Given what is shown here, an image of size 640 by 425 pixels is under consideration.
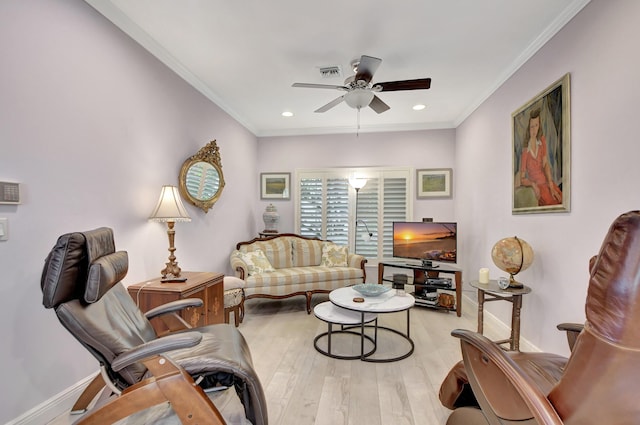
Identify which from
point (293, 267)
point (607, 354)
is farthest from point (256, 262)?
point (607, 354)

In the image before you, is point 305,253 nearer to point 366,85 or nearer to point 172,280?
point 172,280

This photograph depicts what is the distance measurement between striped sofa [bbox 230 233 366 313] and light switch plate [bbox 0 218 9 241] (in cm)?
233

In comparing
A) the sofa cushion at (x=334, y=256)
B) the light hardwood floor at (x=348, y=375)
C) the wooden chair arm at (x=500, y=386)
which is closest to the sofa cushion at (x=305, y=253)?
the sofa cushion at (x=334, y=256)

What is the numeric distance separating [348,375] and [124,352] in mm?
1589

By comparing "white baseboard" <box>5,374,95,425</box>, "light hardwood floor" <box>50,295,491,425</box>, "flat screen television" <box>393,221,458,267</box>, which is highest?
"flat screen television" <box>393,221,458,267</box>

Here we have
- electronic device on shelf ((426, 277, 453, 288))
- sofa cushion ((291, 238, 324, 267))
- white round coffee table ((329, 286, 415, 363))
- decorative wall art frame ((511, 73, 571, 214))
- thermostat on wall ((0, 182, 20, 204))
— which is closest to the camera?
thermostat on wall ((0, 182, 20, 204))

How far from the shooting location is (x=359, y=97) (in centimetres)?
279

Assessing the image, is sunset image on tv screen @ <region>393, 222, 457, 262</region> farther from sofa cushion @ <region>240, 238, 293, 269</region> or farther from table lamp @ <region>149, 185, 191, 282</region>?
table lamp @ <region>149, 185, 191, 282</region>

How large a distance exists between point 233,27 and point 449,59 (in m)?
2.01

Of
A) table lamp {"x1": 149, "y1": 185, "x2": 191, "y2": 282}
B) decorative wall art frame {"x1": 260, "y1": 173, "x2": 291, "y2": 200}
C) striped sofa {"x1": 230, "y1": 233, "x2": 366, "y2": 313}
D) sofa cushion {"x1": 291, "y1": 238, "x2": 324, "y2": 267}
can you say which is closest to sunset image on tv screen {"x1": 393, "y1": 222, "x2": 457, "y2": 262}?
striped sofa {"x1": 230, "y1": 233, "x2": 366, "y2": 313}

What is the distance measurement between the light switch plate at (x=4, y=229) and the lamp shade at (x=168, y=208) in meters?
0.93

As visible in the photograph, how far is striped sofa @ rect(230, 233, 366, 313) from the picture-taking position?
3785 millimetres

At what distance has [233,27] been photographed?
2418mm

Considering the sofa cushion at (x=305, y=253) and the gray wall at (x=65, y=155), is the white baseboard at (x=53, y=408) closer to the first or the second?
the gray wall at (x=65, y=155)
